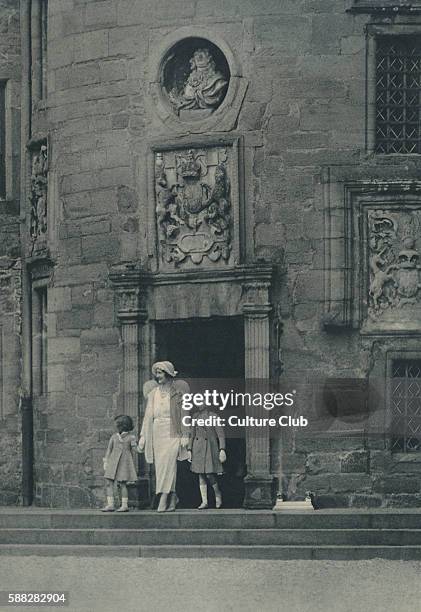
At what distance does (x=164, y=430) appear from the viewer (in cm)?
3200

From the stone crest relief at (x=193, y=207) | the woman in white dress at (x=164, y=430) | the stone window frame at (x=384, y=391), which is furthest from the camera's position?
the stone crest relief at (x=193, y=207)

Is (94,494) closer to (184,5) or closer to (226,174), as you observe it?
(226,174)

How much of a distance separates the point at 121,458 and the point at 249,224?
13.1ft

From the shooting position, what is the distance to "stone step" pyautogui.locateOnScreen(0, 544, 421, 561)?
28.0 m

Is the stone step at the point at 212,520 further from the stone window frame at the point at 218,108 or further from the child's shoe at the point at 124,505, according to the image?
the stone window frame at the point at 218,108

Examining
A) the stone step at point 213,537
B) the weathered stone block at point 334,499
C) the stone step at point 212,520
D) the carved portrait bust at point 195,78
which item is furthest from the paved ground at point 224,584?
the carved portrait bust at point 195,78

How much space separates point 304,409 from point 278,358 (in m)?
0.83

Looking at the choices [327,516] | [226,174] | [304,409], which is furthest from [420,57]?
[327,516]

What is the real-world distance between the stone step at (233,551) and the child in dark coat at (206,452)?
3.65 m

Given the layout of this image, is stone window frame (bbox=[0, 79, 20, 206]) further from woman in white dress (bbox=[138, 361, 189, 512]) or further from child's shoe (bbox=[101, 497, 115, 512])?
child's shoe (bbox=[101, 497, 115, 512])

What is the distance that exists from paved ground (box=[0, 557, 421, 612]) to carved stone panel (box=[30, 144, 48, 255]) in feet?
27.2

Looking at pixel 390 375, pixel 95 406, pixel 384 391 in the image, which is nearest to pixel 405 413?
pixel 384 391

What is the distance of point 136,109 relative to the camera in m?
33.9

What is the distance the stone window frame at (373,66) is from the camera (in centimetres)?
3300
